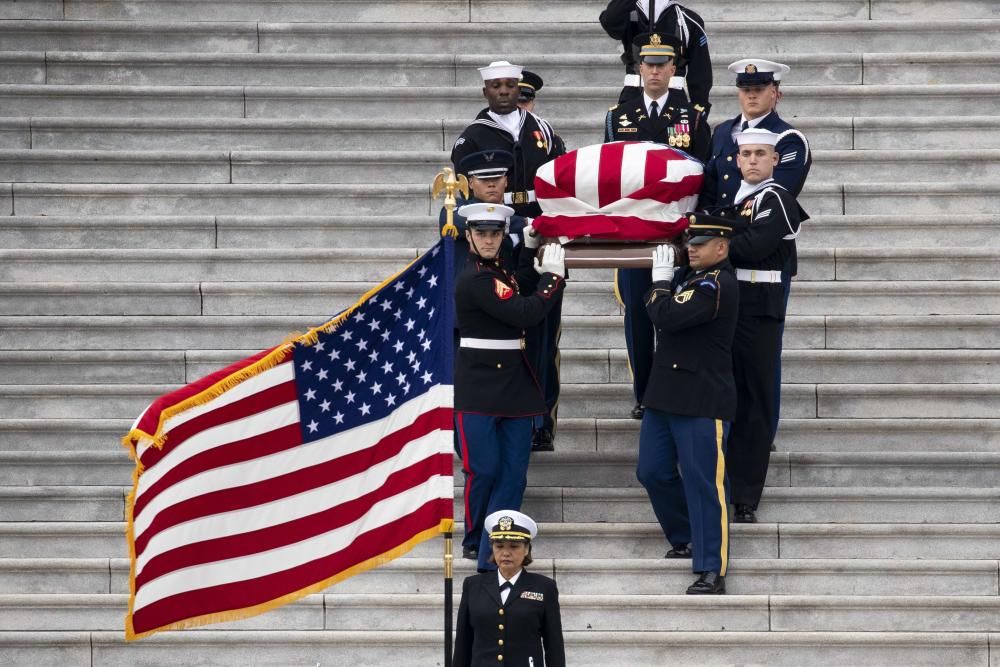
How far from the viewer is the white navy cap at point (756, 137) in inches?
420

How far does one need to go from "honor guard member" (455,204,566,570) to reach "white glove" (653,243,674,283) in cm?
49

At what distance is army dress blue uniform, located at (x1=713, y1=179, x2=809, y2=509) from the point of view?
10727 mm

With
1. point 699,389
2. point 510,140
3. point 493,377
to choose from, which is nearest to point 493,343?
point 493,377

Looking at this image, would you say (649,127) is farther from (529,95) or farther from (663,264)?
(663,264)

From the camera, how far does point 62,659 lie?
10.4 m

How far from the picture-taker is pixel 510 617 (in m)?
8.63

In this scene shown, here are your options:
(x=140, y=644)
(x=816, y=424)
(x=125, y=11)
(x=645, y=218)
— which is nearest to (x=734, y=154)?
(x=645, y=218)

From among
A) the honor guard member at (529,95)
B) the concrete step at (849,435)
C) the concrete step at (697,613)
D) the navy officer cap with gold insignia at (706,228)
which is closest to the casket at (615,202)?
the navy officer cap with gold insignia at (706,228)

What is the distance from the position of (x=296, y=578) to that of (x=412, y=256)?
481 centimetres

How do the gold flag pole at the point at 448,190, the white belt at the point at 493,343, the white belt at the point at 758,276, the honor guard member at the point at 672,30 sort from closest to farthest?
the gold flag pole at the point at 448,190
the white belt at the point at 493,343
the white belt at the point at 758,276
the honor guard member at the point at 672,30

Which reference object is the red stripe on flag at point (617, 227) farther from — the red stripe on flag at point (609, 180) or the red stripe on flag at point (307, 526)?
the red stripe on flag at point (307, 526)

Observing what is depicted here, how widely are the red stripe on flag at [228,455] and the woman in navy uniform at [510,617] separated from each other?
1084 mm

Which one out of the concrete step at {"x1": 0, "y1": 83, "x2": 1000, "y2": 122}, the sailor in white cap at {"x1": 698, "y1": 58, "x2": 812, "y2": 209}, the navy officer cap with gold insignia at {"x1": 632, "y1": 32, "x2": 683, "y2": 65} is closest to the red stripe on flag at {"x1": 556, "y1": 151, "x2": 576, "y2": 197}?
the sailor in white cap at {"x1": 698, "y1": 58, "x2": 812, "y2": 209}

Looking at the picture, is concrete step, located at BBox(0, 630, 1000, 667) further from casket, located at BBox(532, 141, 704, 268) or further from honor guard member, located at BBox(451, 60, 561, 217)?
honor guard member, located at BBox(451, 60, 561, 217)
